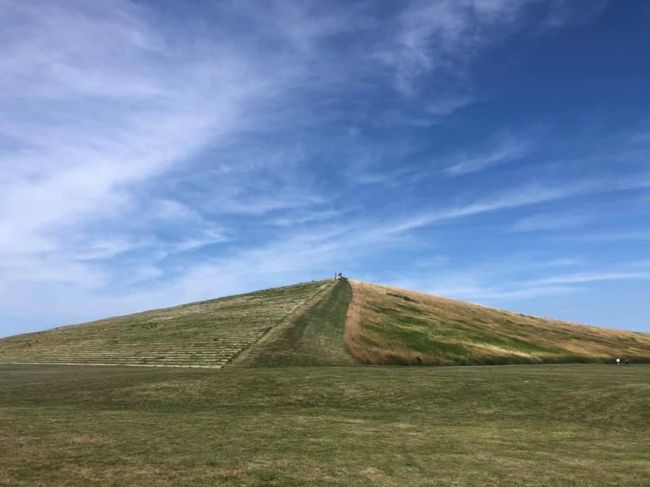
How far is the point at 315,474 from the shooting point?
47.6 feet

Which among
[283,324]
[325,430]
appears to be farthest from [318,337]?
[325,430]

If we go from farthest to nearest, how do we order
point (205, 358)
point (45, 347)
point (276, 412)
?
point (45, 347) → point (205, 358) → point (276, 412)

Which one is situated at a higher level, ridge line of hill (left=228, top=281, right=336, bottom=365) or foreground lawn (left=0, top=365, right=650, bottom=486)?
ridge line of hill (left=228, top=281, right=336, bottom=365)

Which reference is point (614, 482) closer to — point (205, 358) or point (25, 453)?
point (25, 453)

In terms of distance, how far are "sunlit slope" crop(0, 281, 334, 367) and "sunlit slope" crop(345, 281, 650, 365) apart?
11.2 meters

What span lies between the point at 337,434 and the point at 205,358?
3445 cm

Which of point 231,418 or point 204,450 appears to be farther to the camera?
point 231,418

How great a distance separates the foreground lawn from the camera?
47.8ft

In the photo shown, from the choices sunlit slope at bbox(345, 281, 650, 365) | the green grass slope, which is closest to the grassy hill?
the green grass slope

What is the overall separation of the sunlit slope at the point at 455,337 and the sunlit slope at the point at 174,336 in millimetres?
11242

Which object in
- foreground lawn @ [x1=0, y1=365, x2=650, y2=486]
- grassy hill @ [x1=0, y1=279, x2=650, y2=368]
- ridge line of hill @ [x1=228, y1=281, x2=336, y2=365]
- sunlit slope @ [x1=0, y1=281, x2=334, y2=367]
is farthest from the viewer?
sunlit slope @ [x1=0, y1=281, x2=334, y2=367]

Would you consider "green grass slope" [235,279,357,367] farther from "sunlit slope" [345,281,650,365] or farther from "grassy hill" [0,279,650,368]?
"sunlit slope" [345,281,650,365]

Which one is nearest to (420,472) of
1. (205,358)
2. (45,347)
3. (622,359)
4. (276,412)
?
(276,412)

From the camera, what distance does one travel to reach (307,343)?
5756cm
